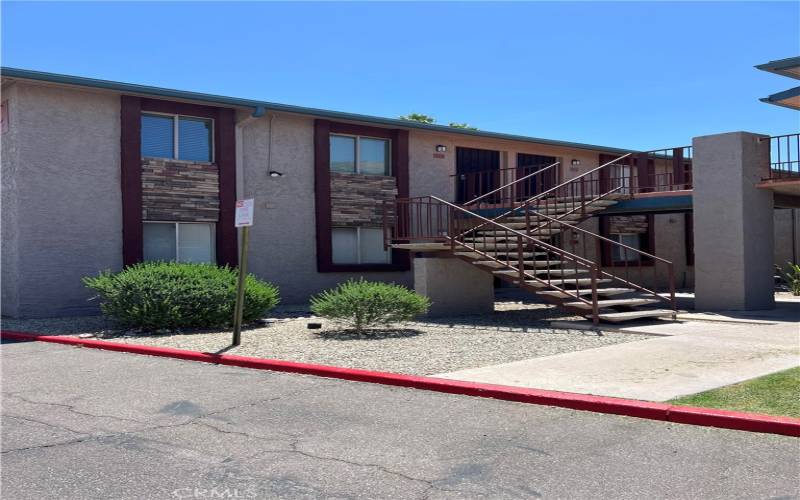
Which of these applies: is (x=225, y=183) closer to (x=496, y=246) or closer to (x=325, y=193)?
(x=325, y=193)

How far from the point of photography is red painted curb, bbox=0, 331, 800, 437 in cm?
586

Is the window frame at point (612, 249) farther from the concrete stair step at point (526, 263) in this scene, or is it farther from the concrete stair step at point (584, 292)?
the concrete stair step at point (584, 292)

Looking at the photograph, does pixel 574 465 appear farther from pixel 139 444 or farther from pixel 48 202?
pixel 48 202

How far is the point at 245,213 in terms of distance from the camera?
10555 millimetres

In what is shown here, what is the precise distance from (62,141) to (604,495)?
14497 mm

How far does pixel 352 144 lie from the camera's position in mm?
20328

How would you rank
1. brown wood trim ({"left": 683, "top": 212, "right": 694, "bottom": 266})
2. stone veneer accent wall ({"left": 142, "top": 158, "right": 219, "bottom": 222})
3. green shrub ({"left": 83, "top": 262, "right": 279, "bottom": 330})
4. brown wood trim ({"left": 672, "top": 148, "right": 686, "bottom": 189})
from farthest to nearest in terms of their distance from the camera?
brown wood trim ({"left": 683, "top": 212, "right": 694, "bottom": 266}) < brown wood trim ({"left": 672, "top": 148, "right": 686, "bottom": 189}) < stone veneer accent wall ({"left": 142, "top": 158, "right": 219, "bottom": 222}) < green shrub ({"left": 83, "top": 262, "right": 279, "bottom": 330})

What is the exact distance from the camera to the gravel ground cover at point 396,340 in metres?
9.53

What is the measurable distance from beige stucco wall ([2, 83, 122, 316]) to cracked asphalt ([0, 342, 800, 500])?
27.1 feet

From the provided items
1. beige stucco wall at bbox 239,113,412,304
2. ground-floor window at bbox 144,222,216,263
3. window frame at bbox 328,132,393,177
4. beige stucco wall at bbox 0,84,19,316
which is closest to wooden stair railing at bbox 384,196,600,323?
beige stucco wall at bbox 239,113,412,304

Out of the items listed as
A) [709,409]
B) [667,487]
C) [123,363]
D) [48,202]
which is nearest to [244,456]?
[667,487]

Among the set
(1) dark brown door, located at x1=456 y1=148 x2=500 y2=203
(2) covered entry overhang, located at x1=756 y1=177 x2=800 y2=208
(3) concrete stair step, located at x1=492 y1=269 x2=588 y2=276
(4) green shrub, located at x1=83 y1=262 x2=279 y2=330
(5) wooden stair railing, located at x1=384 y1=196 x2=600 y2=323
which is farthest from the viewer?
(1) dark brown door, located at x1=456 y1=148 x2=500 y2=203

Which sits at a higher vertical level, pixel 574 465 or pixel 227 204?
pixel 227 204

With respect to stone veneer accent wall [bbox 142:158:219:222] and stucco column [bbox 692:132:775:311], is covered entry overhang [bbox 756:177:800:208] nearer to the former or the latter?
stucco column [bbox 692:132:775:311]
